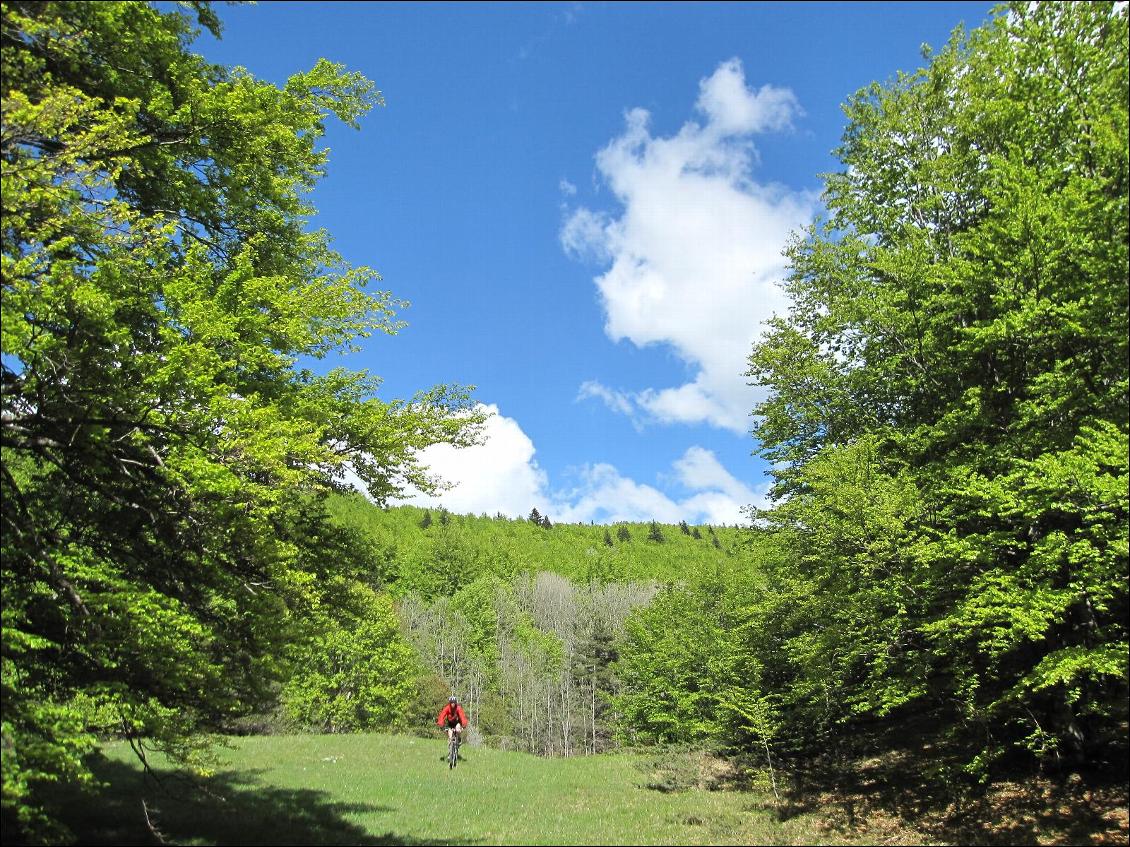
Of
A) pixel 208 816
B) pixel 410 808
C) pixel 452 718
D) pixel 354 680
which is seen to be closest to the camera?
pixel 208 816

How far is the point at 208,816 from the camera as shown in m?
11.4

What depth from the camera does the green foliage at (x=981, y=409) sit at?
1129 cm

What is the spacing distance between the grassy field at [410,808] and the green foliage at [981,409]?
4643 mm

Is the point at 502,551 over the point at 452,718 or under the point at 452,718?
over

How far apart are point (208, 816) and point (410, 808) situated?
13.5ft

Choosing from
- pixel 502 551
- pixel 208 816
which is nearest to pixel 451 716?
pixel 208 816

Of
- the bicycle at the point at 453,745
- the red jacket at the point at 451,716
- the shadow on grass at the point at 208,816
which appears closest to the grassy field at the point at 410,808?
the shadow on grass at the point at 208,816

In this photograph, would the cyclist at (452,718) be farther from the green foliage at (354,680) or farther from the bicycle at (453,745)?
the green foliage at (354,680)

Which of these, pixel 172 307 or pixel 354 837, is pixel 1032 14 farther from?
pixel 354 837

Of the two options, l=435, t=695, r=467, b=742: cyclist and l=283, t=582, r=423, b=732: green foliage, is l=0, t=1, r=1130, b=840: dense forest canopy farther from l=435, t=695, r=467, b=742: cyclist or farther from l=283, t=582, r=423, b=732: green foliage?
l=283, t=582, r=423, b=732: green foliage

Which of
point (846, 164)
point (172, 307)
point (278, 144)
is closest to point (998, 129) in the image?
point (846, 164)

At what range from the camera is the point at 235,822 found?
11.2 metres

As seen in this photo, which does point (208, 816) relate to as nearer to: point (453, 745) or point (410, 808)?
point (410, 808)

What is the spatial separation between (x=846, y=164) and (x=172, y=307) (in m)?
20.9
